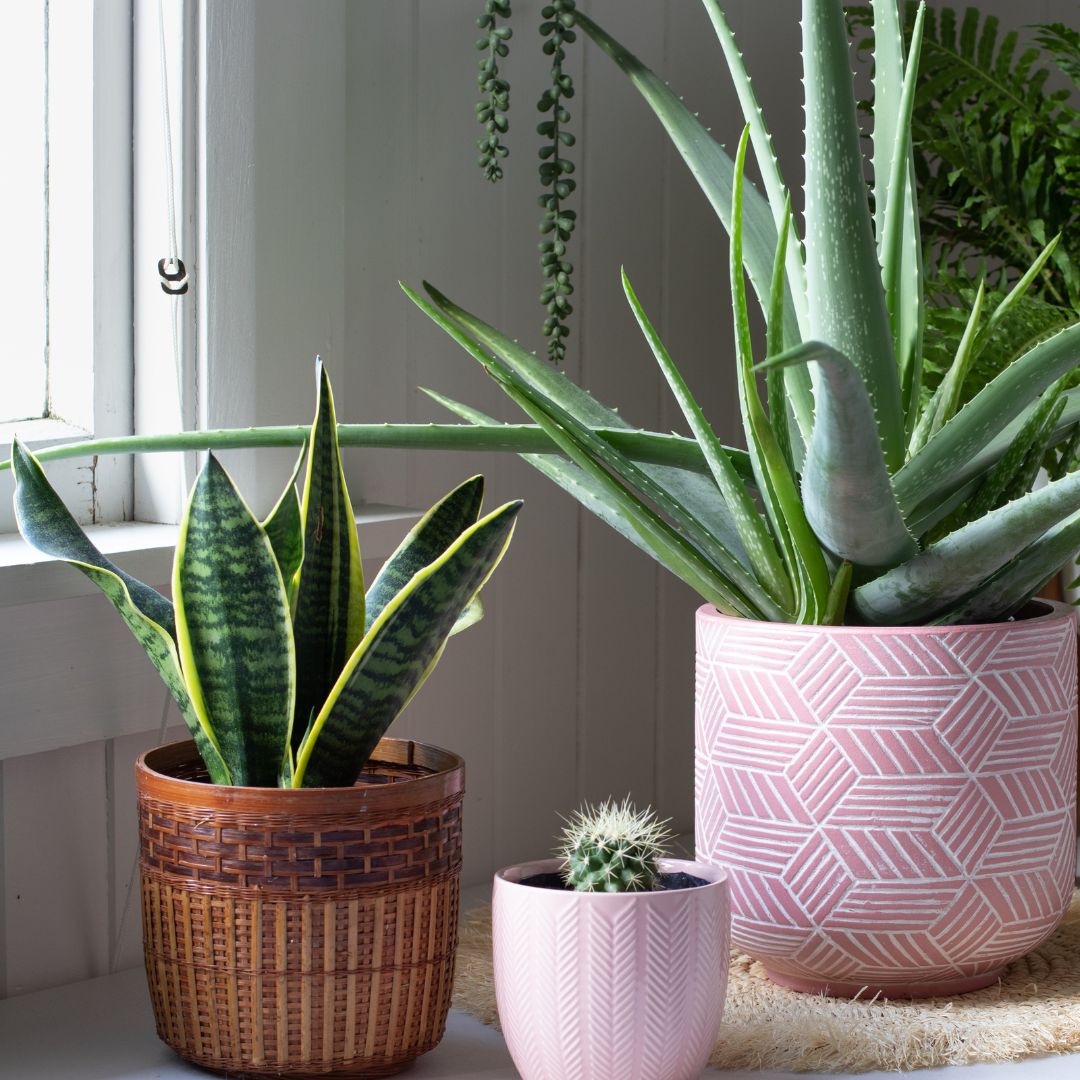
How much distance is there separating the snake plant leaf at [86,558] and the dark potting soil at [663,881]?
0.17m

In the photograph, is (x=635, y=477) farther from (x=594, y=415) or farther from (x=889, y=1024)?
(x=889, y=1024)

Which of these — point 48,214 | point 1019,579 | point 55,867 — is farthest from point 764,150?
point 55,867

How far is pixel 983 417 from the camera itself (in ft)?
2.36

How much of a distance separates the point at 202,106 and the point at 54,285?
172mm

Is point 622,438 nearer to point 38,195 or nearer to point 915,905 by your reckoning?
point 915,905

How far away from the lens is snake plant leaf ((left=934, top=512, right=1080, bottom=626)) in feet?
2.40

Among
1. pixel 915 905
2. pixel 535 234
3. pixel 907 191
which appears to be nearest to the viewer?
pixel 915 905

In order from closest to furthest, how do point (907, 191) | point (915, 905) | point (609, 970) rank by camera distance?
point (609, 970) < point (915, 905) < point (907, 191)

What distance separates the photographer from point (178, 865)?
2.18ft

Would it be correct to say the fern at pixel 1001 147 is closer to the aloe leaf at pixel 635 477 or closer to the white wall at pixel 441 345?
the white wall at pixel 441 345

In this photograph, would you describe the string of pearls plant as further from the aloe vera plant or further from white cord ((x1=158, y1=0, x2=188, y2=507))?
white cord ((x1=158, y1=0, x2=188, y2=507))

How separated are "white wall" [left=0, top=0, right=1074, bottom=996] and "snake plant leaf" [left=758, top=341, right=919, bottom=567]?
0.46 meters

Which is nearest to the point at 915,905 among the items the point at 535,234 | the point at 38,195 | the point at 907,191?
the point at 907,191

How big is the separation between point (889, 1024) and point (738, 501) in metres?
0.31
